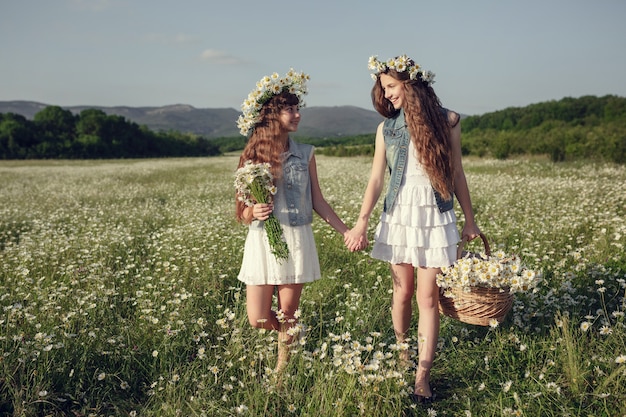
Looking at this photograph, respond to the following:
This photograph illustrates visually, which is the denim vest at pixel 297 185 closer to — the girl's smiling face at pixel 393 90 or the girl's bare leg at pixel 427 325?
the girl's smiling face at pixel 393 90

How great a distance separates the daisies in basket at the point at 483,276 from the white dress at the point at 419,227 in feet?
0.48

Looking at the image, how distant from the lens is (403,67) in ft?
10.2

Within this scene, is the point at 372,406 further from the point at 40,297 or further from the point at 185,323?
the point at 40,297

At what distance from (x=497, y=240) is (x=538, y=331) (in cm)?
298

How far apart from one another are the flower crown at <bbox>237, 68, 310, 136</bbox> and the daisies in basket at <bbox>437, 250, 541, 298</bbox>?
166 centimetres

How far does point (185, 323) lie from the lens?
4.13m

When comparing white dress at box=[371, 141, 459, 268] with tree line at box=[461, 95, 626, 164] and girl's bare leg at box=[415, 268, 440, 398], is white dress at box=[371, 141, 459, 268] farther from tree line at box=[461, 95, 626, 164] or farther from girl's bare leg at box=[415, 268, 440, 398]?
tree line at box=[461, 95, 626, 164]

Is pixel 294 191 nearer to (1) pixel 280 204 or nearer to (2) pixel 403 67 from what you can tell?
(1) pixel 280 204

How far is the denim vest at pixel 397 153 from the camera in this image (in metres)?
3.21

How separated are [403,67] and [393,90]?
0.62 ft

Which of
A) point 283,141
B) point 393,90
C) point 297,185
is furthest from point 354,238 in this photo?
point 393,90

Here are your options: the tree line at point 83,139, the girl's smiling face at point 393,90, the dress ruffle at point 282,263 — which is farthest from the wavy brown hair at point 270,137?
the tree line at point 83,139

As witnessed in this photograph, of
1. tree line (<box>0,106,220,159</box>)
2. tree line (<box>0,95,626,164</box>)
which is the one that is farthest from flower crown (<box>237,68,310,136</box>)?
tree line (<box>0,106,220,159</box>)

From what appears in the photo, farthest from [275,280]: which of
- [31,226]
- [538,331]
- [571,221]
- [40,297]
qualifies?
[31,226]
